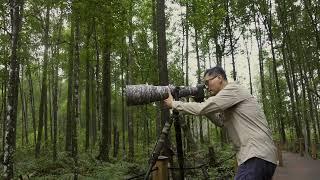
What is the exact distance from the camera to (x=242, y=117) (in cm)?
372

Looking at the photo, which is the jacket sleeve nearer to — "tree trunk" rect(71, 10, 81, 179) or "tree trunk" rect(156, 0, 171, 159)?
"tree trunk" rect(156, 0, 171, 159)

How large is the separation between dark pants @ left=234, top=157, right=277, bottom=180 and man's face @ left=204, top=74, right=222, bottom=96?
743mm

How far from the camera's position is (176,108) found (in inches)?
144

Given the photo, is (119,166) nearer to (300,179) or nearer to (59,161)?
(59,161)

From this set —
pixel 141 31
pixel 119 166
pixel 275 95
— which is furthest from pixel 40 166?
pixel 275 95

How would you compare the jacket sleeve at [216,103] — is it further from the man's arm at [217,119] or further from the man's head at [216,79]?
the man's arm at [217,119]

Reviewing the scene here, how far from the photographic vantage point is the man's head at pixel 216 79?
3.82 meters

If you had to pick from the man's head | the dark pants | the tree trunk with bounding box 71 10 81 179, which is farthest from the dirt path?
the man's head

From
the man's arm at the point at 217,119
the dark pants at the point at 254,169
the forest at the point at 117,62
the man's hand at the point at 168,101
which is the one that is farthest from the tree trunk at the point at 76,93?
the dark pants at the point at 254,169

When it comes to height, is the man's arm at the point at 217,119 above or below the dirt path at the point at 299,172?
above

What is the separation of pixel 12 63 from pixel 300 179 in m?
9.36

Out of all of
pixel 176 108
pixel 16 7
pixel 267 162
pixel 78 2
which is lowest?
pixel 267 162

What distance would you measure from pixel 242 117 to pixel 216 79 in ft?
1.43

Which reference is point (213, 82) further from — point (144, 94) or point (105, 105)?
point (105, 105)
